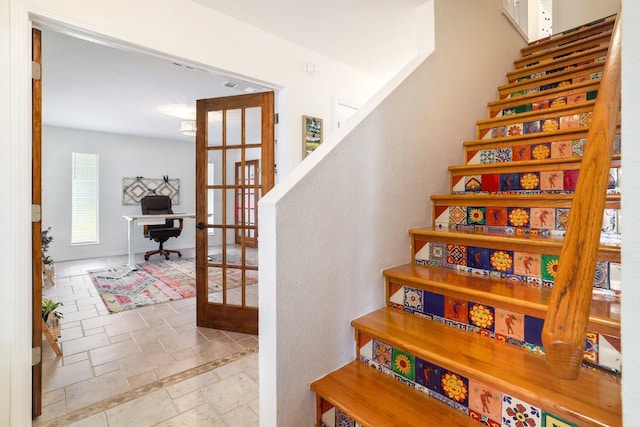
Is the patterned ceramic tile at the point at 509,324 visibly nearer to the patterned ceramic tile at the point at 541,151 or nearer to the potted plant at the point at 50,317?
the patterned ceramic tile at the point at 541,151

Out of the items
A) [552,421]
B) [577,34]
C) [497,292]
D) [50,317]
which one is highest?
[577,34]

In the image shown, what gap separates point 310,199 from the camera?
1.21 metres

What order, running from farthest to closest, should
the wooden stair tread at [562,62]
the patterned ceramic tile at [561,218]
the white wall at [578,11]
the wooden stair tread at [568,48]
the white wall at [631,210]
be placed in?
the white wall at [578,11], the wooden stair tread at [568,48], the wooden stair tread at [562,62], the patterned ceramic tile at [561,218], the white wall at [631,210]

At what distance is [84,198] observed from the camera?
593cm

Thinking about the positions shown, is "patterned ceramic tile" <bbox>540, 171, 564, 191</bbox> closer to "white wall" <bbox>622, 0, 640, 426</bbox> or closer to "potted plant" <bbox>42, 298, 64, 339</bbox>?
"white wall" <bbox>622, 0, 640, 426</bbox>

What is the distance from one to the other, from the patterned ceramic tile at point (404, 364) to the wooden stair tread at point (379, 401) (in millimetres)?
45

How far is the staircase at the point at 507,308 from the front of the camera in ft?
2.39

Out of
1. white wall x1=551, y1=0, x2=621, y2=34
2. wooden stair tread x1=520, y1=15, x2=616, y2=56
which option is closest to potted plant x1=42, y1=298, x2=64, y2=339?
wooden stair tread x1=520, y1=15, x2=616, y2=56

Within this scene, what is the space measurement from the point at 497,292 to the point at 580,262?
26.4 inches

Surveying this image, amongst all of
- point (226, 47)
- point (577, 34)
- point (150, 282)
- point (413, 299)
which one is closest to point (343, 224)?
point (413, 299)

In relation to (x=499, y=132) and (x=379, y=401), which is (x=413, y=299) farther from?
(x=499, y=132)

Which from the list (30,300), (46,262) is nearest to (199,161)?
(30,300)

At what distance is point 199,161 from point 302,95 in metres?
1.15

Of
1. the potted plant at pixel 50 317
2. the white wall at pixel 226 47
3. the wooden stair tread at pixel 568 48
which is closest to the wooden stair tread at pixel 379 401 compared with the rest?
the white wall at pixel 226 47
